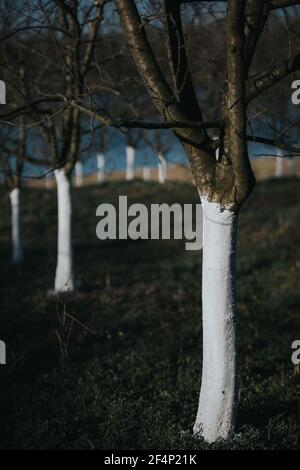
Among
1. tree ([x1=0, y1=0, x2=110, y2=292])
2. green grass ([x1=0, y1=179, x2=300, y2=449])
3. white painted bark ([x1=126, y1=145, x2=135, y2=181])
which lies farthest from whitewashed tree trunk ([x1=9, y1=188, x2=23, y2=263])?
white painted bark ([x1=126, y1=145, x2=135, y2=181])

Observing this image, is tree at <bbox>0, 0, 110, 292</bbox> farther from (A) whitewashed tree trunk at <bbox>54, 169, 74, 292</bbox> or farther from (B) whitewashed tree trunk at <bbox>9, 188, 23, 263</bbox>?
(B) whitewashed tree trunk at <bbox>9, 188, 23, 263</bbox>

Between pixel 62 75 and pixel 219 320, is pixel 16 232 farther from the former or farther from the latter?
→ pixel 219 320

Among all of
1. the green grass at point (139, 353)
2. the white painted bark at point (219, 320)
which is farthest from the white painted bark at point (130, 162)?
the white painted bark at point (219, 320)

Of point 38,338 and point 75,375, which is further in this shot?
point 38,338

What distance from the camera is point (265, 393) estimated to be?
7199 millimetres

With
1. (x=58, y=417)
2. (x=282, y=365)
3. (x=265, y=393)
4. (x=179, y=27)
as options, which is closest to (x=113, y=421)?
(x=58, y=417)

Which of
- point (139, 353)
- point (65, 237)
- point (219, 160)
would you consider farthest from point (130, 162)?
point (219, 160)

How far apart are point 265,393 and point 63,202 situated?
7.87 m

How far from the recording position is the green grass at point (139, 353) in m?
6.33

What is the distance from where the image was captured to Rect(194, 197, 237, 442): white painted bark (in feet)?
18.6

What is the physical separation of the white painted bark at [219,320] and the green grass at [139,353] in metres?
0.33

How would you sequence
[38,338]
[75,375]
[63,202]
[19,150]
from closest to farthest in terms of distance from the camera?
[75,375] → [38,338] → [63,202] → [19,150]

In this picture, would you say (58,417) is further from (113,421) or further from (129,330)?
(129,330)

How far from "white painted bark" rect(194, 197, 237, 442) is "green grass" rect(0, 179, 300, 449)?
33cm
